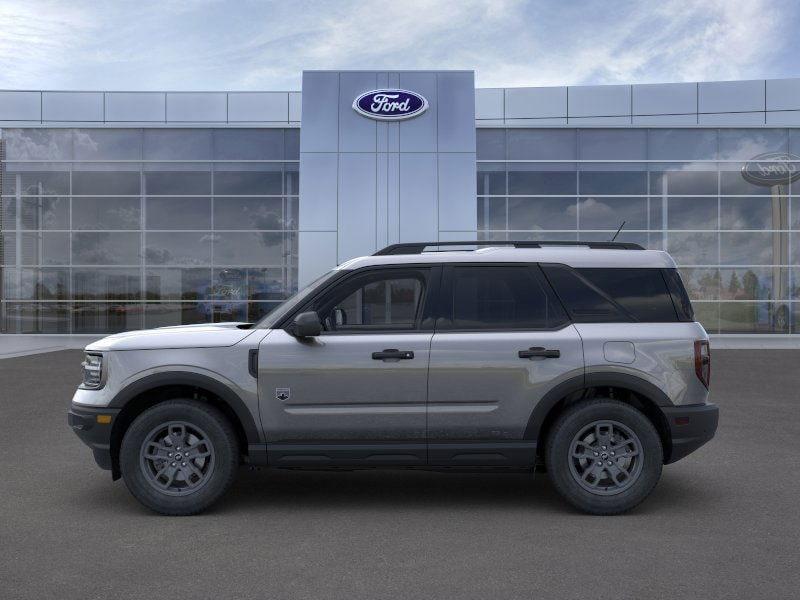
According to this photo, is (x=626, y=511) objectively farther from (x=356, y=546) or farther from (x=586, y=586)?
(x=356, y=546)

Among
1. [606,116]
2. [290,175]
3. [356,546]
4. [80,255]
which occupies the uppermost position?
[606,116]

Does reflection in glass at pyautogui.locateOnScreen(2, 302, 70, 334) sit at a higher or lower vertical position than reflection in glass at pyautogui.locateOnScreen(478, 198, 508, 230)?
lower

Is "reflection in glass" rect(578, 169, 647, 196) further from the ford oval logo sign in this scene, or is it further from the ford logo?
the ford oval logo sign

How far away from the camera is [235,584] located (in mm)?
4156

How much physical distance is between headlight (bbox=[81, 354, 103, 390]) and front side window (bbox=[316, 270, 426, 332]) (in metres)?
1.60

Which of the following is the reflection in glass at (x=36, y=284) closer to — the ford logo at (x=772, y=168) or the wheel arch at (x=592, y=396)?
the ford logo at (x=772, y=168)

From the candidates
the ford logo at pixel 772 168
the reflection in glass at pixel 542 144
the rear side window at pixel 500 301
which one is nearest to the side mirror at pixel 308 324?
the rear side window at pixel 500 301

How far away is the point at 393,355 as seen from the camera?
553 centimetres

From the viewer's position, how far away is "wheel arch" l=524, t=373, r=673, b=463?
555cm

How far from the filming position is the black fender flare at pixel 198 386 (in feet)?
18.1

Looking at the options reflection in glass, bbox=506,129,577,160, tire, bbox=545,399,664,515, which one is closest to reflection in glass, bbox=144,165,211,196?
reflection in glass, bbox=506,129,577,160

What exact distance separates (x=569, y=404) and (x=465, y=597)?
211cm

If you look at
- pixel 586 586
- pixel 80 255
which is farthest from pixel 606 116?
pixel 586 586

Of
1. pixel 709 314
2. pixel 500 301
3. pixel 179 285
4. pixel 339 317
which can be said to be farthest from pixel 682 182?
pixel 339 317
